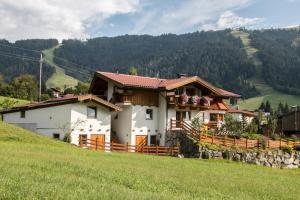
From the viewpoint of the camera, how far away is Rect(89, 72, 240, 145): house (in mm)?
52053

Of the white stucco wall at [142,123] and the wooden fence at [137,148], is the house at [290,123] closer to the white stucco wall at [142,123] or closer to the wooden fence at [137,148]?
the white stucco wall at [142,123]

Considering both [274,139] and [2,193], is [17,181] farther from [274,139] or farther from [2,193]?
[274,139]

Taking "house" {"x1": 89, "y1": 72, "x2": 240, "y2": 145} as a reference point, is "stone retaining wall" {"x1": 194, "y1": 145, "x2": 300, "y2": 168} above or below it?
below

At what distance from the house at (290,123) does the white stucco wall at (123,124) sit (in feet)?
147

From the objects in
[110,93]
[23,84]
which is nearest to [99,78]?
[110,93]

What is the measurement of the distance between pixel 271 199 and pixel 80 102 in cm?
3124

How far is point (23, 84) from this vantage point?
111875mm

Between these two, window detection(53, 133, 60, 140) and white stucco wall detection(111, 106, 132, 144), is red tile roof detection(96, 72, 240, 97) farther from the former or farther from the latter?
window detection(53, 133, 60, 140)

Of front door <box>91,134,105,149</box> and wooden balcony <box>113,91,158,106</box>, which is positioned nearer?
front door <box>91,134,105,149</box>

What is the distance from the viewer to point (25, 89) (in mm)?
109812

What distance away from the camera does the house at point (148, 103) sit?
52053mm

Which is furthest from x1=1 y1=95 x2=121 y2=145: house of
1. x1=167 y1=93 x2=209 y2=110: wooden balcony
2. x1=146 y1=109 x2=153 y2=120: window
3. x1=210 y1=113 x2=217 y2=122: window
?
x1=210 y1=113 x2=217 y2=122: window

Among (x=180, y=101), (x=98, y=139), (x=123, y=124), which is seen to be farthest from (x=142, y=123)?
(x=98, y=139)

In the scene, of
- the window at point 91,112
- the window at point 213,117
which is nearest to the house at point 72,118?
the window at point 91,112
